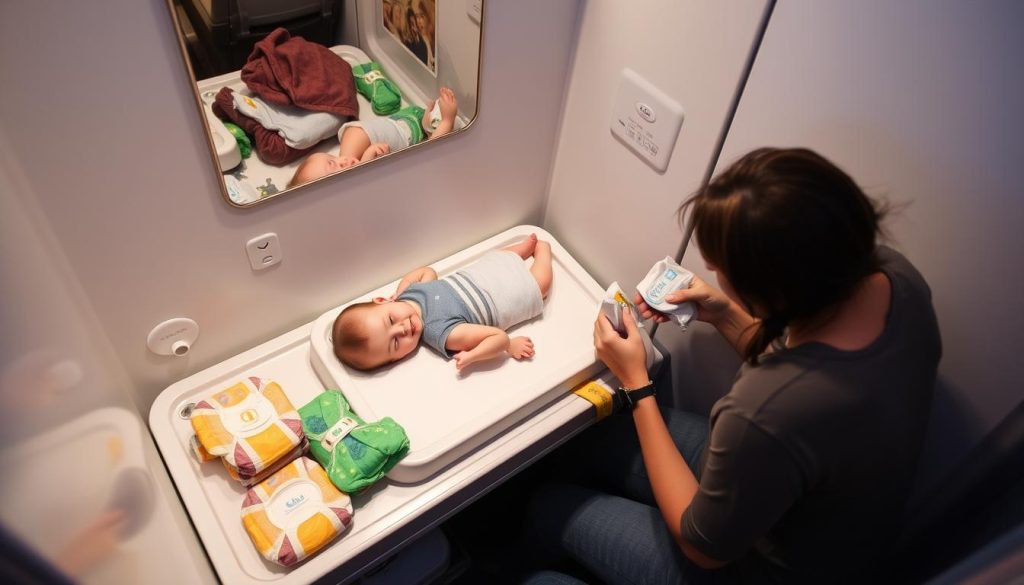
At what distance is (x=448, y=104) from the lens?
1176 millimetres

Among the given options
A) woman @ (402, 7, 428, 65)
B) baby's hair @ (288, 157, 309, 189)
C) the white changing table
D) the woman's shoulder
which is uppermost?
woman @ (402, 7, 428, 65)

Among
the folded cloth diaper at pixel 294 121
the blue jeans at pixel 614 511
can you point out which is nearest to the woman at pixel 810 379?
the blue jeans at pixel 614 511

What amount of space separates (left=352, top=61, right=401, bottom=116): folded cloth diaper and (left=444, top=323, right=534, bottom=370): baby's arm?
1.41ft

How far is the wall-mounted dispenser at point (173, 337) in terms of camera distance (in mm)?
1061

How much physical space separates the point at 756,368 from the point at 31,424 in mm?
759

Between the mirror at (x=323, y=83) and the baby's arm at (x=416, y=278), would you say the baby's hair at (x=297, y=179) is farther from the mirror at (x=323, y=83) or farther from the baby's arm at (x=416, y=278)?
the baby's arm at (x=416, y=278)

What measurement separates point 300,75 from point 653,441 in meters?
0.83

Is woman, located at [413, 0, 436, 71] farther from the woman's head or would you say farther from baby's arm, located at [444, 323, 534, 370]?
baby's arm, located at [444, 323, 534, 370]

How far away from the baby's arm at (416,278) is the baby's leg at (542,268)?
21cm

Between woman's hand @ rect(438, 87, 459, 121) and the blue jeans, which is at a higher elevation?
woman's hand @ rect(438, 87, 459, 121)

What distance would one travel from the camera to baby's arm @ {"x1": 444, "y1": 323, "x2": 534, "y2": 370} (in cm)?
117

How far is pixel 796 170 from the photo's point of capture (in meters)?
0.70

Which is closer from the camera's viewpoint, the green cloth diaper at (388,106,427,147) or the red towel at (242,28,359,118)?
the red towel at (242,28,359,118)

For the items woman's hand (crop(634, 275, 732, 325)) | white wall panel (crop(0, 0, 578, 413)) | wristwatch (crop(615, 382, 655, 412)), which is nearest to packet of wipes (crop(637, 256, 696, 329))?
woman's hand (crop(634, 275, 732, 325))
